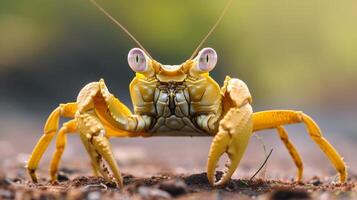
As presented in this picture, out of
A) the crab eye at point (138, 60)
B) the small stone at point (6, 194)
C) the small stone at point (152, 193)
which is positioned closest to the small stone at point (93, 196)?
the small stone at point (152, 193)

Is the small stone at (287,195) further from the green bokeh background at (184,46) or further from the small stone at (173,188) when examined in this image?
the green bokeh background at (184,46)

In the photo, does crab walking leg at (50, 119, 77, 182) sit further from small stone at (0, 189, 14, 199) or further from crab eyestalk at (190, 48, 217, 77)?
small stone at (0, 189, 14, 199)

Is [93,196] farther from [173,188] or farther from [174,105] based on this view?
[174,105]

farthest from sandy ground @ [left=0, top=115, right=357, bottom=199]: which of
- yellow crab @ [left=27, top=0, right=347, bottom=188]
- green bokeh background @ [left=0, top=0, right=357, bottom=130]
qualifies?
green bokeh background @ [left=0, top=0, right=357, bottom=130]

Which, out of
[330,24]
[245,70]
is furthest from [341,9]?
[245,70]

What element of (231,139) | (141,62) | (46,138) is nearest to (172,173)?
(46,138)

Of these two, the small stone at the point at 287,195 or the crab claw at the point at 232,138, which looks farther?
the crab claw at the point at 232,138

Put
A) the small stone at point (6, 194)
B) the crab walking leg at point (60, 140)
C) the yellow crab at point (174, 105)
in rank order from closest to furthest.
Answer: the small stone at point (6, 194), the yellow crab at point (174, 105), the crab walking leg at point (60, 140)
